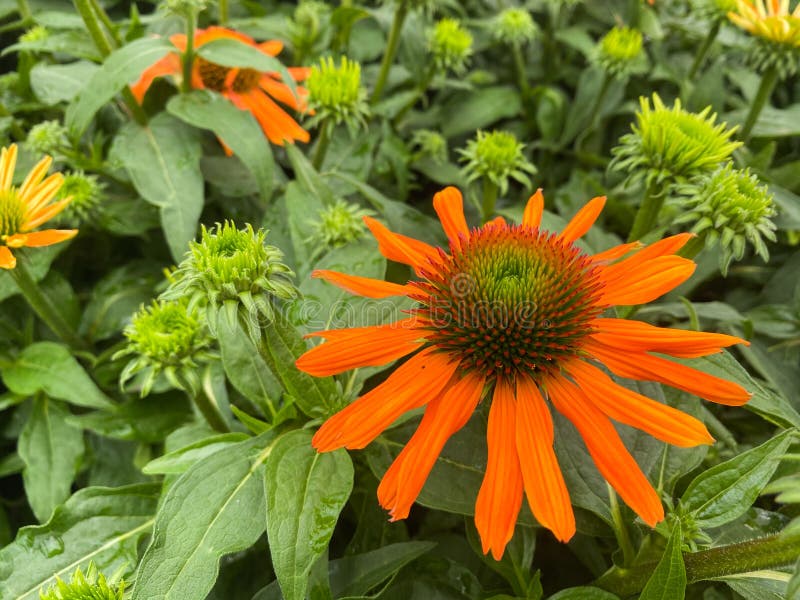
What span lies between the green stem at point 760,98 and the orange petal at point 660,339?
684 mm

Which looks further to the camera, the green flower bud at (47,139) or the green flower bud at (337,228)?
the green flower bud at (47,139)

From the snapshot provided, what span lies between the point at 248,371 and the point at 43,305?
1.35 feet

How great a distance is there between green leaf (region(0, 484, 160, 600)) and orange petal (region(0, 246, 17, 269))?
0.30m

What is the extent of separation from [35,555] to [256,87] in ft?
2.74

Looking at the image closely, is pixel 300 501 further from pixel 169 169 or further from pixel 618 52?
pixel 618 52

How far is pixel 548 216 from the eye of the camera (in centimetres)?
100

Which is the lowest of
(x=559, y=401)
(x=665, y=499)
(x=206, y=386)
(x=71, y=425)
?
(x=71, y=425)

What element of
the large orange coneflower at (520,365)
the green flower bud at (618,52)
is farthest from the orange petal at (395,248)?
the green flower bud at (618,52)

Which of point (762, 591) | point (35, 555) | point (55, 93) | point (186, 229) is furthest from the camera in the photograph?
point (55, 93)

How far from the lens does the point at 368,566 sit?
0.73 m

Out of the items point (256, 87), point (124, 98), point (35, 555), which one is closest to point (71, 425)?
point (35, 555)

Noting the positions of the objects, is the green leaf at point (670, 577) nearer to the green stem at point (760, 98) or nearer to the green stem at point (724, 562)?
the green stem at point (724, 562)

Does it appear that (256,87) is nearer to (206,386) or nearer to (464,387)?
(206,386)

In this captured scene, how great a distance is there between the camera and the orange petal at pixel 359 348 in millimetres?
628
